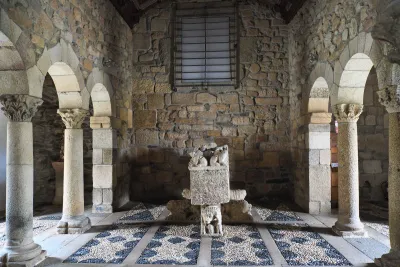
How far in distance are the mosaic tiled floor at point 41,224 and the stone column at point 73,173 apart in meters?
0.44

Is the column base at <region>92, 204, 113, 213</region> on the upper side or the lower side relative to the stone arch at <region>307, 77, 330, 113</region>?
lower

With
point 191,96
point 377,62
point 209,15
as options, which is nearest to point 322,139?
point 377,62

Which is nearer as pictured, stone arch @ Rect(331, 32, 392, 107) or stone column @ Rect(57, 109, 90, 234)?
stone arch @ Rect(331, 32, 392, 107)

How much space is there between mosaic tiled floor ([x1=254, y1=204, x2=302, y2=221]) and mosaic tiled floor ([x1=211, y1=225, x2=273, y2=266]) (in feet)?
2.37

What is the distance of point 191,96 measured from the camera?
20.6 ft


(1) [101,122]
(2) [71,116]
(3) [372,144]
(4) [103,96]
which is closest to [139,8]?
(4) [103,96]

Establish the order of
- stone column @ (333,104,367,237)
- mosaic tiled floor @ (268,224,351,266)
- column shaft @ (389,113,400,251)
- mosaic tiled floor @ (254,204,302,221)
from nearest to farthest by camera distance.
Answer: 1. column shaft @ (389,113,400,251)
2. mosaic tiled floor @ (268,224,351,266)
3. stone column @ (333,104,367,237)
4. mosaic tiled floor @ (254,204,302,221)

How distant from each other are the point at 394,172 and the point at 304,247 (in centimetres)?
130

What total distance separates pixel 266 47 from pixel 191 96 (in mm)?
1942

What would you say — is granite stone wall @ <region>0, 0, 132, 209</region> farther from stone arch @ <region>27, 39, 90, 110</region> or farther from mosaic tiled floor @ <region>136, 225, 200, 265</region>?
mosaic tiled floor @ <region>136, 225, 200, 265</region>

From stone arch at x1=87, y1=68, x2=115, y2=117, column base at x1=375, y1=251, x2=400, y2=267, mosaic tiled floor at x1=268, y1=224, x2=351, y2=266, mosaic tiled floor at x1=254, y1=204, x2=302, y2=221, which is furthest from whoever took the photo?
stone arch at x1=87, y1=68, x2=115, y2=117

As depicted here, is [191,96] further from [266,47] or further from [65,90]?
[65,90]

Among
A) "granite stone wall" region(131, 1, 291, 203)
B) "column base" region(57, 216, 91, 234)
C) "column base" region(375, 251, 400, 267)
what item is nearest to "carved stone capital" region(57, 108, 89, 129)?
→ "column base" region(57, 216, 91, 234)

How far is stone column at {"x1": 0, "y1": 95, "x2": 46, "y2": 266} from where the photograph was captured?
290 centimetres
